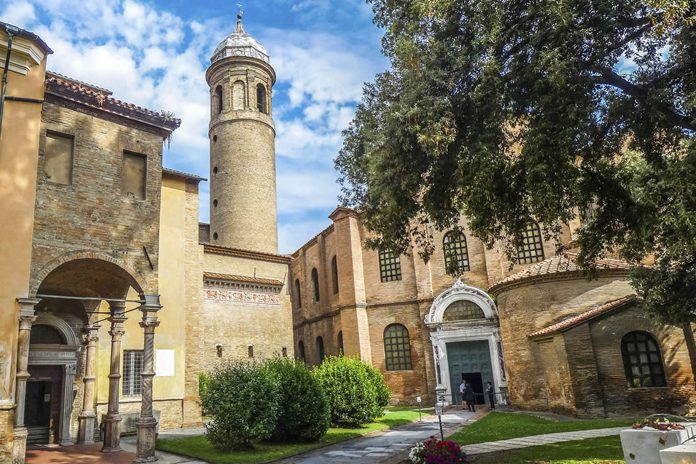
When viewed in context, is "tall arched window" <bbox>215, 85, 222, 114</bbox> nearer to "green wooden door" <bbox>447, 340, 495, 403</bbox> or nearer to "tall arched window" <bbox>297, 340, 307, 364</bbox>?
"tall arched window" <bbox>297, 340, 307, 364</bbox>

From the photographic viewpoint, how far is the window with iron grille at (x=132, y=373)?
685 inches

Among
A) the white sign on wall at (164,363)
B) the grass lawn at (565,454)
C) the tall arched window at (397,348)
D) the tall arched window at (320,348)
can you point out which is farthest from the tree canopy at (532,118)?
the tall arched window at (320,348)

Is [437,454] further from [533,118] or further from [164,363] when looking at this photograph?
[164,363]

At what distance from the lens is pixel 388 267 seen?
27.9 metres

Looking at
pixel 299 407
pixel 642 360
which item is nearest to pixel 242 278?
pixel 299 407

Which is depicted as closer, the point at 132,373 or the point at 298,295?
the point at 132,373

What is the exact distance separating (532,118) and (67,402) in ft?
48.0

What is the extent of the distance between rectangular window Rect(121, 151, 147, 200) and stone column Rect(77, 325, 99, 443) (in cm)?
465

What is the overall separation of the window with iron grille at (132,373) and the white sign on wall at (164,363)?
602 mm

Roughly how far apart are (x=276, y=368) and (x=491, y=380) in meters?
13.8

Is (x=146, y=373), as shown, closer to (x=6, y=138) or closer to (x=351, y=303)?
(x=6, y=138)

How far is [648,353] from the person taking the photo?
16.9 meters

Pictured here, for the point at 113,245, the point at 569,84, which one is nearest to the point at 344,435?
the point at 113,245

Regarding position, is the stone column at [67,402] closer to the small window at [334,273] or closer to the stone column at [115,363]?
the stone column at [115,363]
